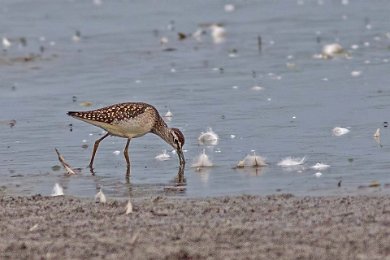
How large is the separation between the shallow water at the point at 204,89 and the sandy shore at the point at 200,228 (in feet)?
2.61

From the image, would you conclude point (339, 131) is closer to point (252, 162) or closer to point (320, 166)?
point (320, 166)

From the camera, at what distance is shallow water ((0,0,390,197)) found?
11227 mm

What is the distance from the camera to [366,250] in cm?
→ 757

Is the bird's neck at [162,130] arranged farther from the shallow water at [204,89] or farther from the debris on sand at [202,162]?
the debris on sand at [202,162]

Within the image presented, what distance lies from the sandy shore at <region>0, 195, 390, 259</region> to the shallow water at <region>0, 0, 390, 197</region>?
797mm

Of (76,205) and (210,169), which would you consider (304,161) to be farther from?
(76,205)

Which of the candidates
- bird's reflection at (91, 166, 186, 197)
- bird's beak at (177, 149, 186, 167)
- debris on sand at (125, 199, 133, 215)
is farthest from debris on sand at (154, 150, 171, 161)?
debris on sand at (125, 199, 133, 215)

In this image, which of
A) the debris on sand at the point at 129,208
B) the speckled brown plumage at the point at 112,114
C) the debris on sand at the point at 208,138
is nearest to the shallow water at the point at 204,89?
the debris on sand at the point at 208,138

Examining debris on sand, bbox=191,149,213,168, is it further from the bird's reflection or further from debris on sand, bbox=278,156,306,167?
debris on sand, bbox=278,156,306,167

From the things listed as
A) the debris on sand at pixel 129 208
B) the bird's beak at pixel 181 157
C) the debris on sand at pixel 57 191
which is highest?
the bird's beak at pixel 181 157

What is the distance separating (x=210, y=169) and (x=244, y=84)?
494cm

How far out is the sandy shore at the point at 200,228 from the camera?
7.74 metres

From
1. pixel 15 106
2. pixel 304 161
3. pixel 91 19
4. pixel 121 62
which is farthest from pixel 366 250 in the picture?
pixel 91 19

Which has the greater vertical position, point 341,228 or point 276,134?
point 276,134
